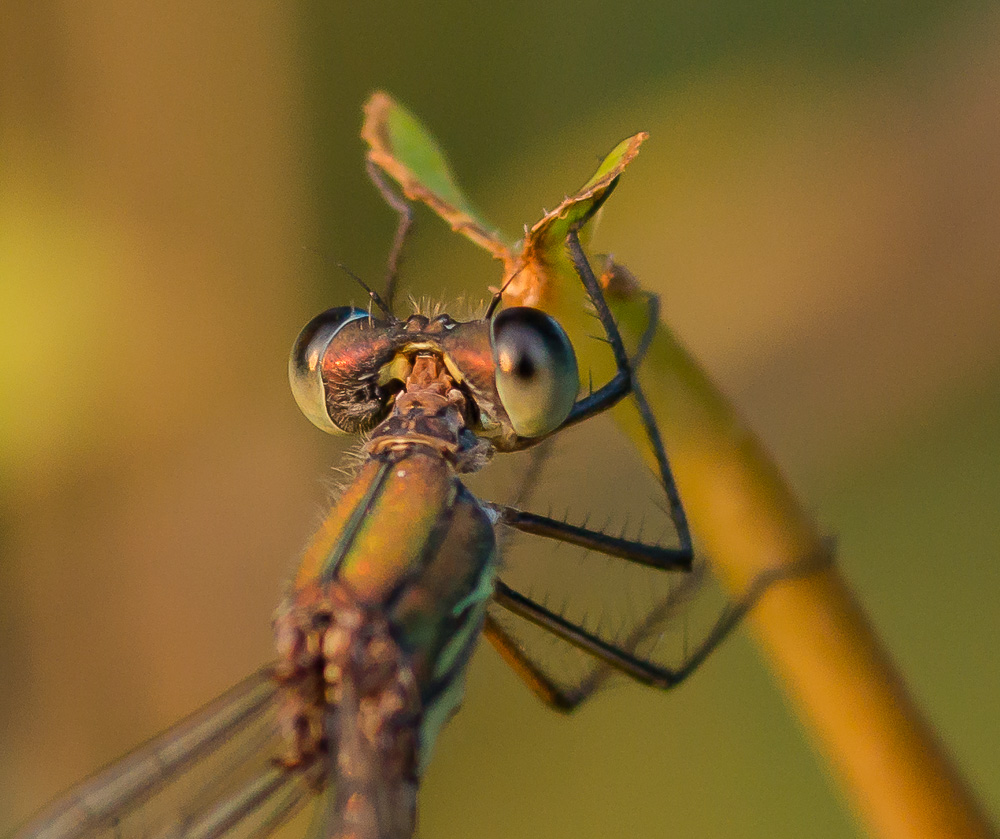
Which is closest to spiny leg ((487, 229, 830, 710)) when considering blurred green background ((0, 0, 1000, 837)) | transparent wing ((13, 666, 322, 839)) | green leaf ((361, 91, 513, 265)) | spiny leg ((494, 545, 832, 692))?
spiny leg ((494, 545, 832, 692))

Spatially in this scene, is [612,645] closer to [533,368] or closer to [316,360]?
[533,368]

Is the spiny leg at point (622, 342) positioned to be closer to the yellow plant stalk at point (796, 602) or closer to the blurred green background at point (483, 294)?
the yellow plant stalk at point (796, 602)

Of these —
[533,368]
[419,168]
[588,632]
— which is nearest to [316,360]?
[533,368]

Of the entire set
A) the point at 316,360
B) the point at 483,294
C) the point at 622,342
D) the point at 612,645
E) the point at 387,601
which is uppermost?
the point at 483,294

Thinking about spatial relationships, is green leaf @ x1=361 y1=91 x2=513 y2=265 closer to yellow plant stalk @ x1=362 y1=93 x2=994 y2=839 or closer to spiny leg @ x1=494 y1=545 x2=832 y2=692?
yellow plant stalk @ x1=362 y1=93 x2=994 y2=839

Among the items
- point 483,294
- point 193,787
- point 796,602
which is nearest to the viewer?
point 796,602

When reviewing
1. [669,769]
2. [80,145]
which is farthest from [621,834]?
[80,145]

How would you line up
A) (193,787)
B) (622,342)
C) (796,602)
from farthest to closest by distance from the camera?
(193,787), (622,342), (796,602)

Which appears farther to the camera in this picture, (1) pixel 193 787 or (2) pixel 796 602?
(1) pixel 193 787
